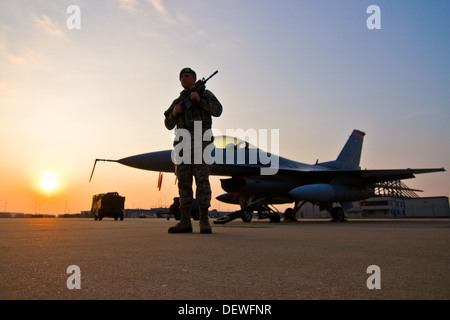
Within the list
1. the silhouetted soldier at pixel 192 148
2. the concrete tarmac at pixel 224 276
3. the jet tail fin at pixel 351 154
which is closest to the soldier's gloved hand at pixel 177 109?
the silhouetted soldier at pixel 192 148

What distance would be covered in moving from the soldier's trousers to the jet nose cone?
13.7 ft

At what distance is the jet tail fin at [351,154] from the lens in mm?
15773

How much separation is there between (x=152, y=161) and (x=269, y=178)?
4.44 metres

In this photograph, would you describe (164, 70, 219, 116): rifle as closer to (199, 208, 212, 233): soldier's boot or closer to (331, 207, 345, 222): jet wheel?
(199, 208, 212, 233): soldier's boot

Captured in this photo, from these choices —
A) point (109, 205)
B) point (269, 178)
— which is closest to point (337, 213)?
point (269, 178)

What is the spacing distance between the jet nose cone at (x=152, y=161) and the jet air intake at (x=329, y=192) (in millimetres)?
4249

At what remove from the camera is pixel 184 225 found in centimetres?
416

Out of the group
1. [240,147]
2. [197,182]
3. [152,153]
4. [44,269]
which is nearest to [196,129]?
[197,182]

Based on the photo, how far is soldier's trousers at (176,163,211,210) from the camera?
4.29 metres

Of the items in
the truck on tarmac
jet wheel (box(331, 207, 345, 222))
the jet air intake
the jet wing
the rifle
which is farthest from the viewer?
the truck on tarmac

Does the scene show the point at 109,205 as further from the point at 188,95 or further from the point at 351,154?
the point at 351,154

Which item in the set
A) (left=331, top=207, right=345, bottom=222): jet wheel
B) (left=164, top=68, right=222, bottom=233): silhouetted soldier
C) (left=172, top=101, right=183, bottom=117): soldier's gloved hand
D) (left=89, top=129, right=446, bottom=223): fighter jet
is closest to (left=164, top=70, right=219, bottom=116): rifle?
(left=164, top=68, right=222, bottom=233): silhouetted soldier

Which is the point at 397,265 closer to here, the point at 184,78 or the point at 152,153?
the point at 184,78
